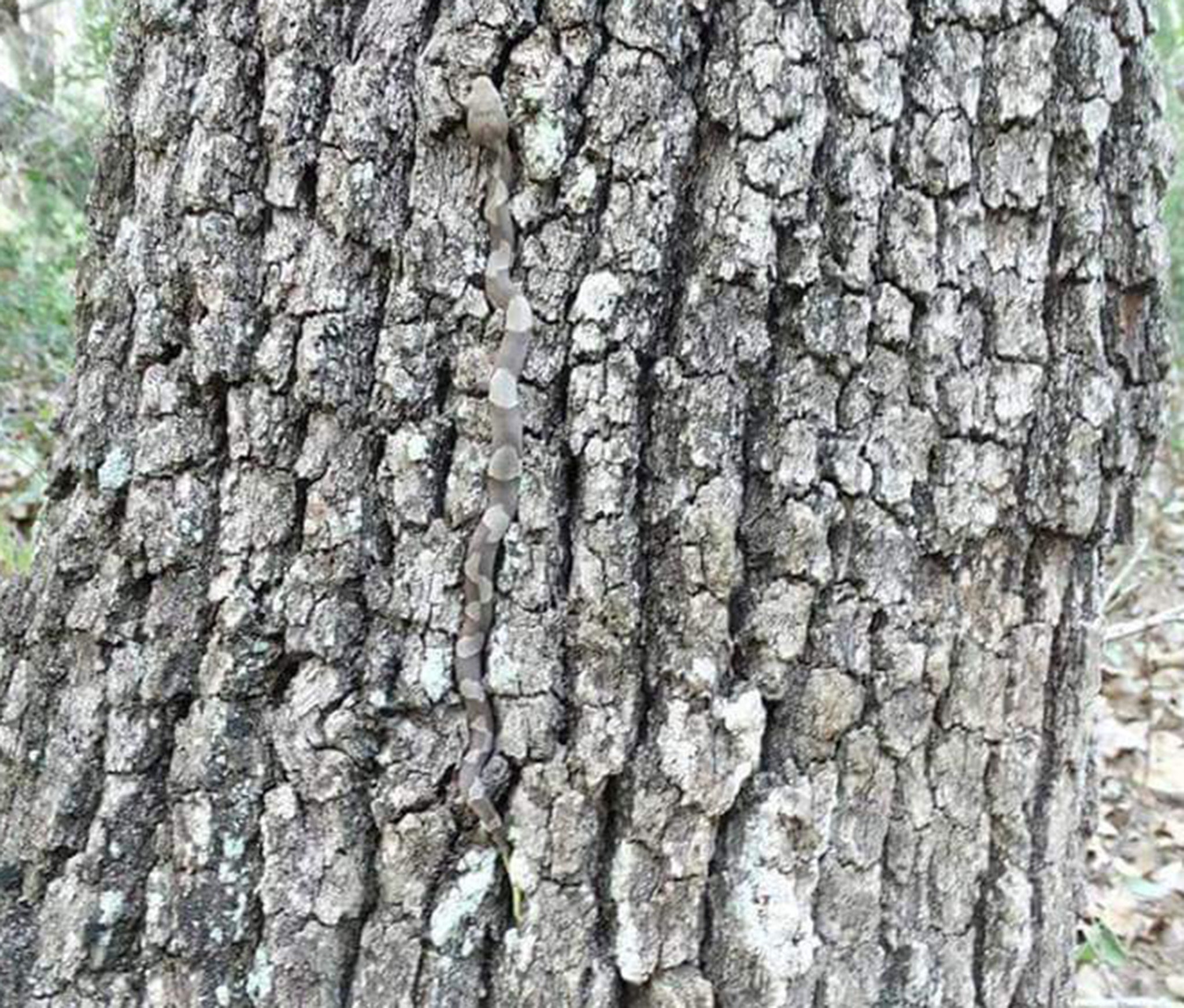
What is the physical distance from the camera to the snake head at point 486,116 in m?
1.05

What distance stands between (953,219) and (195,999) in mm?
1017

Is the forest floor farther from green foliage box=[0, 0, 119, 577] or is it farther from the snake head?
green foliage box=[0, 0, 119, 577]

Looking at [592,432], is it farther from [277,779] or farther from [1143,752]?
[1143,752]

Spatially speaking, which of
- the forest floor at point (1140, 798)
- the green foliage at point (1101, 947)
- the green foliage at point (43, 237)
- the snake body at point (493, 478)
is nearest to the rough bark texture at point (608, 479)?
the snake body at point (493, 478)

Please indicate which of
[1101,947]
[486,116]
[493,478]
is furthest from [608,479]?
[1101,947]

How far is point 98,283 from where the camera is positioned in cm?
124

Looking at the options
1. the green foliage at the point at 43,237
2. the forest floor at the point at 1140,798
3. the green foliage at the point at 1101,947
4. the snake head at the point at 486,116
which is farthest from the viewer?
the green foliage at the point at 43,237

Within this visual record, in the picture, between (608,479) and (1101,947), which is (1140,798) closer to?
(1101,947)

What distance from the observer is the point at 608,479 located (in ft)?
3.56

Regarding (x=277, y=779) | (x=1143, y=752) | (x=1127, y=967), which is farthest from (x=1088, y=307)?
(x=1143, y=752)

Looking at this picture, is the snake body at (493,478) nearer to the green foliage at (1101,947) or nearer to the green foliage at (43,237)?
the green foliage at (1101,947)

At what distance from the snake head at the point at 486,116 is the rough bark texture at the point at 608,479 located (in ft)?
0.05

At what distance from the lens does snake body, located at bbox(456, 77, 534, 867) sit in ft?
3.54

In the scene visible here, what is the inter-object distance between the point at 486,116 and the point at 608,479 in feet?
→ 1.09
